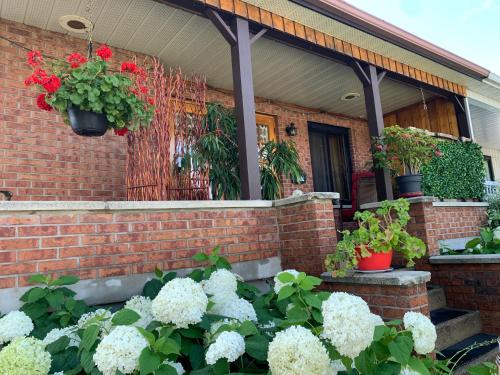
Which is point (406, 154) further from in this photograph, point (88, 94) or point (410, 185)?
point (88, 94)

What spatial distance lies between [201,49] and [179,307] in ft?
A: 12.0

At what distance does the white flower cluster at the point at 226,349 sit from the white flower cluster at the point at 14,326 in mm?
978

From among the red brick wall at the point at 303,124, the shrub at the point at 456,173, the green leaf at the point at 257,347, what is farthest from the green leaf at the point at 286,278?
the red brick wall at the point at 303,124

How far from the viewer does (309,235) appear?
284 cm

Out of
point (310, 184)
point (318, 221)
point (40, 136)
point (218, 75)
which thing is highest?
point (218, 75)

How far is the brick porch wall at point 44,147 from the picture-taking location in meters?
3.57

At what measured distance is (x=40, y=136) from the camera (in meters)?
3.74

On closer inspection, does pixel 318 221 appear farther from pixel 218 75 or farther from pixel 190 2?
pixel 218 75

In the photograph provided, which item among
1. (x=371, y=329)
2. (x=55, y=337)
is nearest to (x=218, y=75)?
(x=55, y=337)

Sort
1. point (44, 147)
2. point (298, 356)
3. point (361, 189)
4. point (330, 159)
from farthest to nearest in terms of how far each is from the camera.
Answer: point (330, 159) → point (361, 189) → point (44, 147) → point (298, 356)

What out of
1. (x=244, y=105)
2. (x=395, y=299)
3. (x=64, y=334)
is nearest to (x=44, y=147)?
(x=244, y=105)

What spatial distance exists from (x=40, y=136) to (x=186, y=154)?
1.53 metres

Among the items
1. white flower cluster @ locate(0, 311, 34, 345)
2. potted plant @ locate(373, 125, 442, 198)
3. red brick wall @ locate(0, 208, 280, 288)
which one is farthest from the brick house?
white flower cluster @ locate(0, 311, 34, 345)

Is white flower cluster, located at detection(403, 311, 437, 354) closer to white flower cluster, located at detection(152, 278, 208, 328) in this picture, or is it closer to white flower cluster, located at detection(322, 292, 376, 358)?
white flower cluster, located at detection(322, 292, 376, 358)
